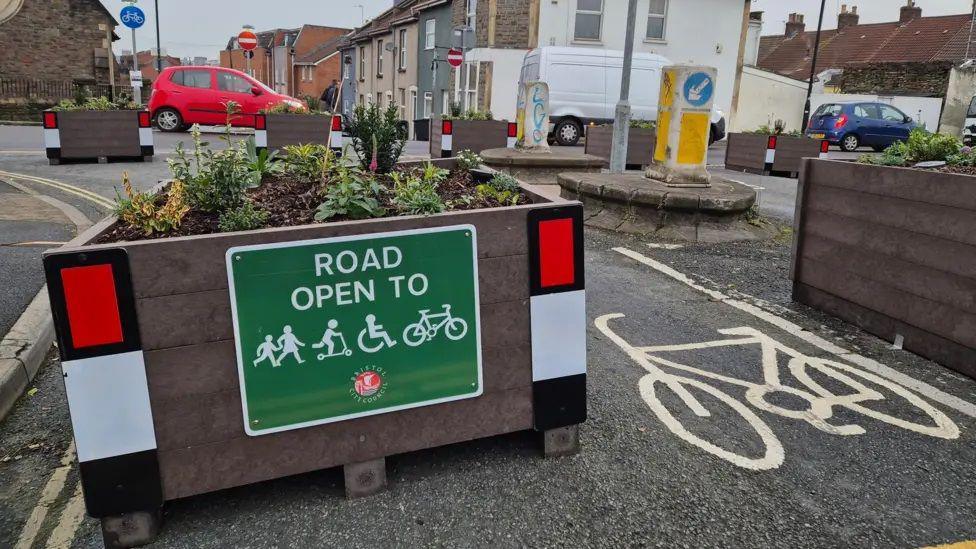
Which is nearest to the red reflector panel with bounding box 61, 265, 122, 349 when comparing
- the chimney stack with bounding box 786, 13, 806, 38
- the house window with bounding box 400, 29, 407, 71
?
the house window with bounding box 400, 29, 407, 71

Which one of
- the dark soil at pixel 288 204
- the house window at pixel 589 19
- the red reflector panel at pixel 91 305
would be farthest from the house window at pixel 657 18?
the red reflector panel at pixel 91 305

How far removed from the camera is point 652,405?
345cm

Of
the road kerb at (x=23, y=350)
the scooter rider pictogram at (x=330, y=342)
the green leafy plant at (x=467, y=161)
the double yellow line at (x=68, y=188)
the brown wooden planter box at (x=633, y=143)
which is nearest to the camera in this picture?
the scooter rider pictogram at (x=330, y=342)

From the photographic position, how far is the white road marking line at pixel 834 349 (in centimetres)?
361

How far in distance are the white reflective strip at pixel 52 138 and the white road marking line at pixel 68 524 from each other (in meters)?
11.7

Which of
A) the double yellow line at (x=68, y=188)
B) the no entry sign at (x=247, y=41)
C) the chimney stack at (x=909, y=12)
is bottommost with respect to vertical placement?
the double yellow line at (x=68, y=188)

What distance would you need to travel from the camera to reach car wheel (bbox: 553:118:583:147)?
2153cm

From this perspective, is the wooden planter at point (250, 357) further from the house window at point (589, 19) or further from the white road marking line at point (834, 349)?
the house window at point (589, 19)

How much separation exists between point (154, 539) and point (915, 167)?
4.71 meters

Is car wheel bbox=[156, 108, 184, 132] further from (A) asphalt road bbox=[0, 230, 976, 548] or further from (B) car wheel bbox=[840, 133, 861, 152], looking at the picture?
(B) car wheel bbox=[840, 133, 861, 152]

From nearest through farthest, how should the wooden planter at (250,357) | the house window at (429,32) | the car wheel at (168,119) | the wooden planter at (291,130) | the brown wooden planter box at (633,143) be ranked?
the wooden planter at (250,357), the wooden planter at (291,130), the brown wooden planter box at (633,143), the car wheel at (168,119), the house window at (429,32)

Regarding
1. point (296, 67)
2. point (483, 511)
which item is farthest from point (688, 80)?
point (296, 67)

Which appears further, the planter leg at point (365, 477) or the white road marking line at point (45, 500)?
the planter leg at point (365, 477)

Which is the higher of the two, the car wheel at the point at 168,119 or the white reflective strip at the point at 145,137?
the car wheel at the point at 168,119
